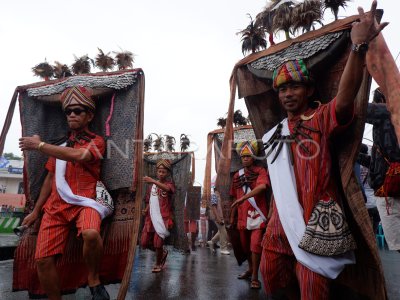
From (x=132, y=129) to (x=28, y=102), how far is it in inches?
55.8

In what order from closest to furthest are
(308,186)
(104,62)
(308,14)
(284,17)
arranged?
(308,186)
(308,14)
(284,17)
(104,62)

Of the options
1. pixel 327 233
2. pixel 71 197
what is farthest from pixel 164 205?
pixel 327 233

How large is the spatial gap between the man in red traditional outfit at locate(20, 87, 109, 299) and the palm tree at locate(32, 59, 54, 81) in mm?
962

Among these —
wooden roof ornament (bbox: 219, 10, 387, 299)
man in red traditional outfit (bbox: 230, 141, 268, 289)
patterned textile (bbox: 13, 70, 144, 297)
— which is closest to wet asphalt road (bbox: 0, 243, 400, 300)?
man in red traditional outfit (bbox: 230, 141, 268, 289)

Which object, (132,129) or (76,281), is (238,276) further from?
(132,129)

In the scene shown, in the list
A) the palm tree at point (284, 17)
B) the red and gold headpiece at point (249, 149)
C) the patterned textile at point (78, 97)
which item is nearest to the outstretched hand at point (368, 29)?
the palm tree at point (284, 17)

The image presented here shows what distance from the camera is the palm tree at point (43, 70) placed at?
4.35 m

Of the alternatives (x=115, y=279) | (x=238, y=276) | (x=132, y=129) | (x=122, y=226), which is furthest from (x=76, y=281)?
(x=238, y=276)

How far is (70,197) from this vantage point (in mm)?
Result: 3219

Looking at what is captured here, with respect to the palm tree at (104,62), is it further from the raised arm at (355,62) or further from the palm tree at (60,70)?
the raised arm at (355,62)

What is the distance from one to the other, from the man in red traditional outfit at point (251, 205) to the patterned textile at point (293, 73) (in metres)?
2.45

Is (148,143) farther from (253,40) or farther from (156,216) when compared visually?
(253,40)

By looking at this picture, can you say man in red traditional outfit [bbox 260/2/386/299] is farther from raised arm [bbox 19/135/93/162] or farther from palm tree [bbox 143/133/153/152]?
palm tree [bbox 143/133/153/152]

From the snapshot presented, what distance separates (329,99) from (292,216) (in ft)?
3.73
